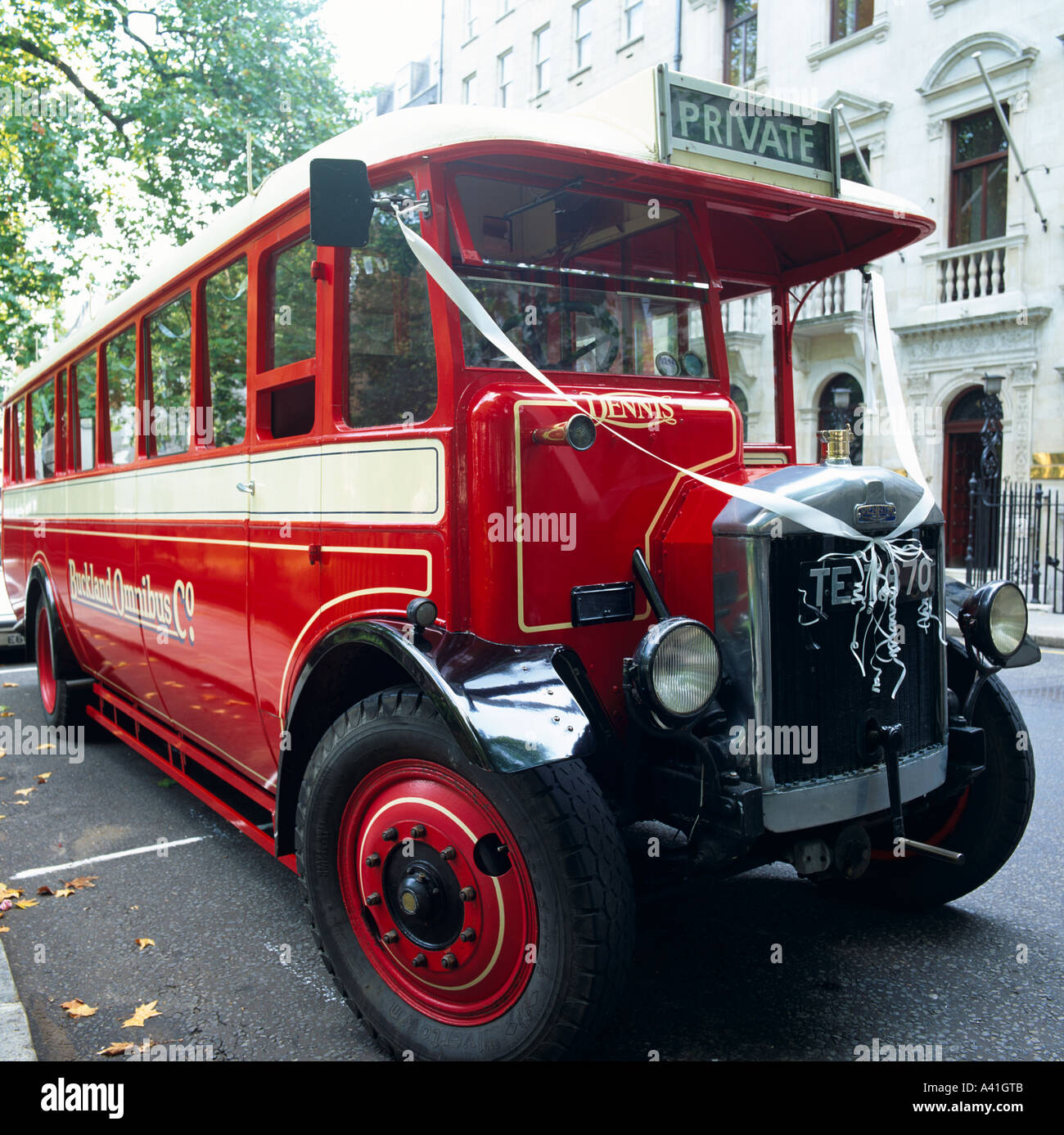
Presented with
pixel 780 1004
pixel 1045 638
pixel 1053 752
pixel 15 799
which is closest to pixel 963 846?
pixel 780 1004

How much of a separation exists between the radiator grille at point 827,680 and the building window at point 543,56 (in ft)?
85.3

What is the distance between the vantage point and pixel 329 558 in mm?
3377

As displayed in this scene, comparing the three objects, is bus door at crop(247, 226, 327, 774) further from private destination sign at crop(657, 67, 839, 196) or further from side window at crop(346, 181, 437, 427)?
private destination sign at crop(657, 67, 839, 196)

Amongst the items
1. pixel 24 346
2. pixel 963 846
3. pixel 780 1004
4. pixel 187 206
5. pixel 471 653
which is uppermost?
pixel 187 206

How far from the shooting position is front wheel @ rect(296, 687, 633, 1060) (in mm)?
2492

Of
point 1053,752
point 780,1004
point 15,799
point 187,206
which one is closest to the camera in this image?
point 780,1004

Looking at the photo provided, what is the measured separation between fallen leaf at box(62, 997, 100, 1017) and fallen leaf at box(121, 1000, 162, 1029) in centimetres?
13

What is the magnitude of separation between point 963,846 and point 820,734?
1.20 metres

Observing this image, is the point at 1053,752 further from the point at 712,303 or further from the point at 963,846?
the point at 712,303

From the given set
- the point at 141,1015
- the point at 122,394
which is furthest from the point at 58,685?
the point at 141,1015

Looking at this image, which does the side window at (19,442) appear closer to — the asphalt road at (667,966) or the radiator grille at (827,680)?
the asphalt road at (667,966)

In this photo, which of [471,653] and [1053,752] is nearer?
[471,653]

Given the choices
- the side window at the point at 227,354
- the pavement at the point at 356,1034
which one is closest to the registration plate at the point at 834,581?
the pavement at the point at 356,1034

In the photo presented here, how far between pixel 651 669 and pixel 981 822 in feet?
6.04
